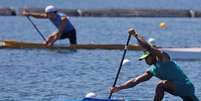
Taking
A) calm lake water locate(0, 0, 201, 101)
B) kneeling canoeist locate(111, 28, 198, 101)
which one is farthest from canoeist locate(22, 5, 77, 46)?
kneeling canoeist locate(111, 28, 198, 101)

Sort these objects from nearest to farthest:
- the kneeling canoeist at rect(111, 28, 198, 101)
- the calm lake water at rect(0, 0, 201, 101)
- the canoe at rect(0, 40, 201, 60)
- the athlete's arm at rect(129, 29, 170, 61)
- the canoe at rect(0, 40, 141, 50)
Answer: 1. the athlete's arm at rect(129, 29, 170, 61)
2. the kneeling canoeist at rect(111, 28, 198, 101)
3. the calm lake water at rect(0, 0, 201, 101)
4. the canoe at rect(0, 40, 201, 60)
5. the canoe at rect(0, 40, 141, 50)

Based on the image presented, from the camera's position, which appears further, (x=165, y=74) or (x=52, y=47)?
(x=52, y=47)

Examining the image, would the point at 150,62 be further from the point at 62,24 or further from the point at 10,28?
the point at 10,28

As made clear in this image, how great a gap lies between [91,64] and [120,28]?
27.9 meters

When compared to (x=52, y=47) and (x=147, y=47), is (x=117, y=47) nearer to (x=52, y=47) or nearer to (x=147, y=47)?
(x=52, y=47)

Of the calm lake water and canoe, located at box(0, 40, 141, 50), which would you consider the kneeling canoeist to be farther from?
canoe, located at box(0, 40, 141, 50)

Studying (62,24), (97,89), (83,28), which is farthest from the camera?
(83,28)

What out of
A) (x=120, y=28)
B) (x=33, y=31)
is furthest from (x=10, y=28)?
(x=120, y=28)

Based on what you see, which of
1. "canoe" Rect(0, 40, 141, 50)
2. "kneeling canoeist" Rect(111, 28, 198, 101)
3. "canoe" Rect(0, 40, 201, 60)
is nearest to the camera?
"kneeling canoeist" Rect(111, 28, 198, 101)

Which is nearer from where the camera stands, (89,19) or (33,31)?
(33,31)

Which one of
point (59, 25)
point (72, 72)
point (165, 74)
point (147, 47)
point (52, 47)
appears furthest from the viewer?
point (52, 47)

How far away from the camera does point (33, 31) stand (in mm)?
52031

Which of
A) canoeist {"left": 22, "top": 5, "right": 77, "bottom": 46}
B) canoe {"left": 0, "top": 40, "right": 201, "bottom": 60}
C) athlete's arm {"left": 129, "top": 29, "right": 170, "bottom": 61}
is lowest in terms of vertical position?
canoe {"left": 0, "top": 40, "right": 201, "bottom": 60}

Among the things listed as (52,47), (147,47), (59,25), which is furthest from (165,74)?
(52,47)
